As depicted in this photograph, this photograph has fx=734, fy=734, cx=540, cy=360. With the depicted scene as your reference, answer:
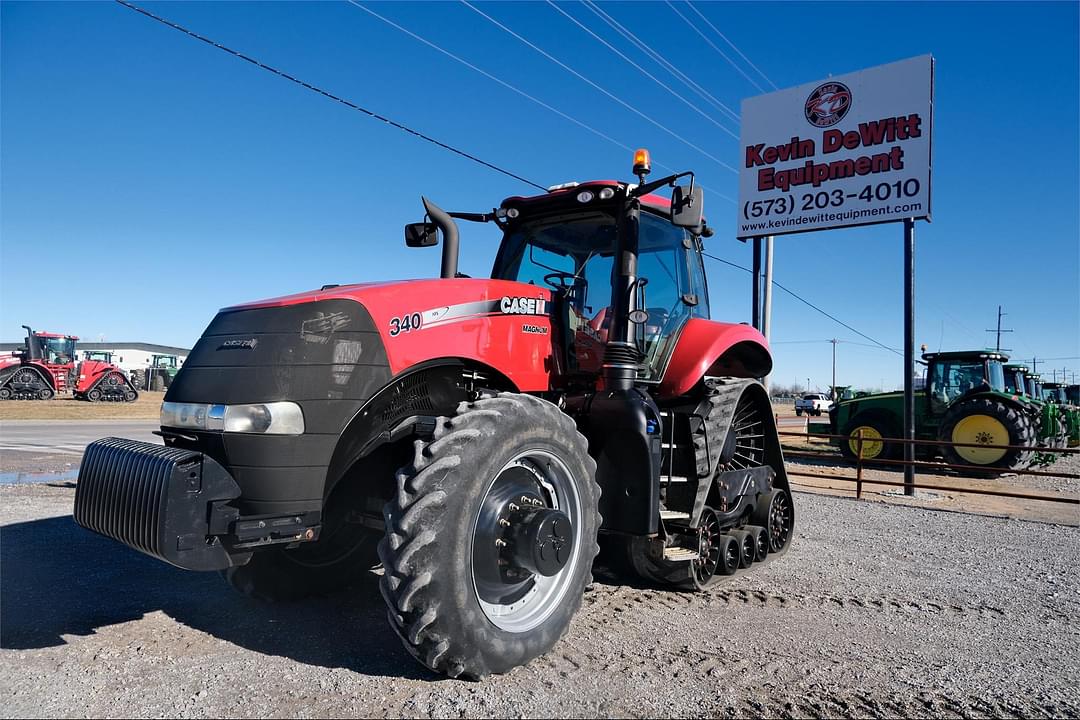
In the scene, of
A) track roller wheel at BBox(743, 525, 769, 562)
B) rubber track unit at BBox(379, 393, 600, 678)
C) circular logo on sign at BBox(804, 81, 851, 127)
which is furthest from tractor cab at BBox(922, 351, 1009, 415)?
rubber track unit at BBox(379, 393, 600, 678)

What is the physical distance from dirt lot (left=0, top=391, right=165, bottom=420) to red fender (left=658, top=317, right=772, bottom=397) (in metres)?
19.8

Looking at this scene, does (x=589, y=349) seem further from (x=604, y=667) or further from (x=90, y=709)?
(x=90, y=709)

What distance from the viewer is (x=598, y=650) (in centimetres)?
383

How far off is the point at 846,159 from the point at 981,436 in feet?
21.0

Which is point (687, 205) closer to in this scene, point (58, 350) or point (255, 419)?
point (255, 419)

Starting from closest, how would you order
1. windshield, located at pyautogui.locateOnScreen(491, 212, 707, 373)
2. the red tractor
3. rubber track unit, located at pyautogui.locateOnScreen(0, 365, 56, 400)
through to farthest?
1. the red tractor
2. windshield, located at pyautogui.locateOnScreen(491, 212, 707, 373)
3. rubber track unit, located at pyautogui.locateOnScreen(0, 365, 56, 400)

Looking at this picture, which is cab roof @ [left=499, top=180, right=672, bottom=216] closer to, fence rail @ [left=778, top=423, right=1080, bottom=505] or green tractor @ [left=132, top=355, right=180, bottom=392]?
fence rail @ [left=778, top=423, right=1080, bottom=505]

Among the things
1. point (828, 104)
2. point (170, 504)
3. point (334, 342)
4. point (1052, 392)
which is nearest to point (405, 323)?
point (334, 342)

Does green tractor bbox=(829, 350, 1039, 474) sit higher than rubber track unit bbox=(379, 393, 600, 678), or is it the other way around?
green tractor bbox=(829, 350, 1039, 474)

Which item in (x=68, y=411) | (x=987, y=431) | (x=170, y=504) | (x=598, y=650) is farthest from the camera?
(x=68, y=411)

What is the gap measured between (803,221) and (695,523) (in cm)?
931

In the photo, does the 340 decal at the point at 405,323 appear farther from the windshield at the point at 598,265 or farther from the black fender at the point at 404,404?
the windshield at the point at 598,265

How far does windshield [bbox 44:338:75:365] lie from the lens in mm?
31062

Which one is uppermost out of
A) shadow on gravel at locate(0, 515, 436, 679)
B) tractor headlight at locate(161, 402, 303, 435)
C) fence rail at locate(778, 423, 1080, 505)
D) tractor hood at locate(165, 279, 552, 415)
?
tractor hood at locate(165, 279, 552, 415)
